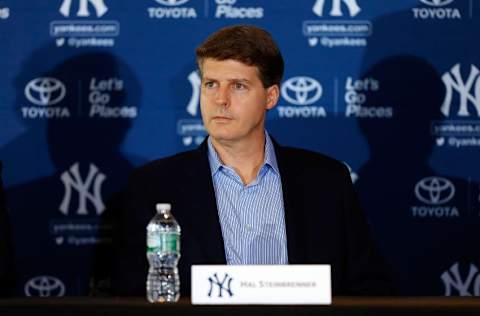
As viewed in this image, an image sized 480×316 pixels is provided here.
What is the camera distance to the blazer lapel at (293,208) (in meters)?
3.08

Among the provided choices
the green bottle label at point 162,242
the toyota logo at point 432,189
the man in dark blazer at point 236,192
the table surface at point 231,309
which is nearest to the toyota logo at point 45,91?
the man in dark blazer at point 236,192

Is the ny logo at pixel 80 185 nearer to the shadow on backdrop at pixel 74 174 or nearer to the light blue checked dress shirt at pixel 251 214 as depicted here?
the shadow on backdrop at pixel 74 174

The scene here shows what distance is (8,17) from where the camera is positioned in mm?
4004

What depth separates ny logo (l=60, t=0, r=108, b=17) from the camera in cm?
400

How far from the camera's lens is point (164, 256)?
276 cm

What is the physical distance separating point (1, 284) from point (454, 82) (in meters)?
2.05

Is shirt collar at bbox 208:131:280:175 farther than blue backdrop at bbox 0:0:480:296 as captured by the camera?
Answer: No

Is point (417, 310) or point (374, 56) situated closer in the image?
point (417, 310)

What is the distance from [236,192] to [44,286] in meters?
1.24

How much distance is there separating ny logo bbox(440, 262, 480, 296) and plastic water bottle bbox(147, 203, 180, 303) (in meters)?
1.56

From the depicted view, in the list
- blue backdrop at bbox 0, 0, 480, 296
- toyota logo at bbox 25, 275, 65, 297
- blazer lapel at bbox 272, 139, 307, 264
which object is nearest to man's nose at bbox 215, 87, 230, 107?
blazer lapel at bbox 272, 139, 307, 264

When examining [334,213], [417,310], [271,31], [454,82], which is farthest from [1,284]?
[454,82]

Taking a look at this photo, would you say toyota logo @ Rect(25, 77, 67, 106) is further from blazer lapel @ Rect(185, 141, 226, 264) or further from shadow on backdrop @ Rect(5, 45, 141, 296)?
blazer lapel @ Rect(185, 141, 226, 264)

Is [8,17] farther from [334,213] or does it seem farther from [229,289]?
[229,289]
